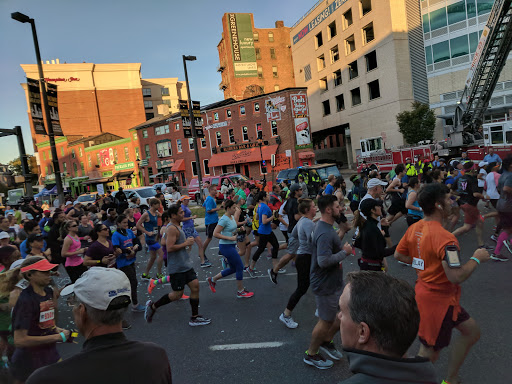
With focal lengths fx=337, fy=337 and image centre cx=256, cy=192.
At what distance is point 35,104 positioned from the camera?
33.6 ft

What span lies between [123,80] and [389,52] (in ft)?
177

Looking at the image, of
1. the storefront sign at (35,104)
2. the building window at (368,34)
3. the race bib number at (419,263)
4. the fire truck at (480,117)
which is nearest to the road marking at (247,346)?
the race bib number at (419,263)

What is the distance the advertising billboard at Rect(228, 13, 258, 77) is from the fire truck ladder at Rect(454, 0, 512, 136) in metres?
41.9

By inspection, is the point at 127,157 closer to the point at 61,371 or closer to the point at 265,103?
the point at 265,103

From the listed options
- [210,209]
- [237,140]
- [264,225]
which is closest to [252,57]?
[237,140]

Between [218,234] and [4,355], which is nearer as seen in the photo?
[4,355]

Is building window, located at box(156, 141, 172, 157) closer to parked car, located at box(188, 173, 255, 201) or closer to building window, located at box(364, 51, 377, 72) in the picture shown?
parked car, located at box(188, 173, 255, 201)

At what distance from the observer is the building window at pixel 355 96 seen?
3847 cm

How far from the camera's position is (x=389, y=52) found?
3275 centimetres

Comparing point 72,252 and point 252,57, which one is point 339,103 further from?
point 72,252

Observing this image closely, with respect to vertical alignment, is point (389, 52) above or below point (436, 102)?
above

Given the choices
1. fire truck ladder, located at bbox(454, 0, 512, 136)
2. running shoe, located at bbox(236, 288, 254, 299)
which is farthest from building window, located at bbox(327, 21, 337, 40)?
running shoe, located at bbox(236, 288, 254, 299)

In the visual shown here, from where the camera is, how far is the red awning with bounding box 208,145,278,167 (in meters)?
36.3

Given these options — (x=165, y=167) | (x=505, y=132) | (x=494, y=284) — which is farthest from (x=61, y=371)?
(x=165, y=167)
